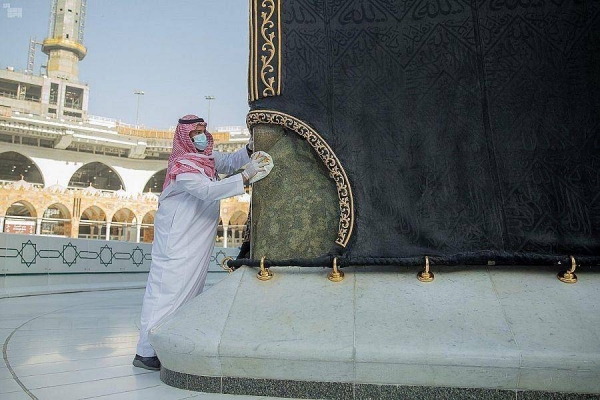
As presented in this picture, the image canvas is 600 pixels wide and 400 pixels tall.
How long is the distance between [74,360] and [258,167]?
1.00 meters

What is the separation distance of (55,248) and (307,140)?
589cm

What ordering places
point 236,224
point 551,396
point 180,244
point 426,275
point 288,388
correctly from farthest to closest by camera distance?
point 236,224 < point 180,244 < point 426,275 < point 288,388 < point 551,396

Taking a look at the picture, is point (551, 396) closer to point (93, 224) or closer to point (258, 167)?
point (258, 167)

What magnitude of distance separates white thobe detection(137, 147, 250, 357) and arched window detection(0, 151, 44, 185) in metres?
31.1

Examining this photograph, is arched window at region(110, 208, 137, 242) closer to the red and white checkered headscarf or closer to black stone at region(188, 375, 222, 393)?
the red and white checkered headscarf

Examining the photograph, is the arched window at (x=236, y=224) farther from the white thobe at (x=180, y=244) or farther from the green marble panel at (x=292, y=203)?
the green marble panel at (x=292, y=203)

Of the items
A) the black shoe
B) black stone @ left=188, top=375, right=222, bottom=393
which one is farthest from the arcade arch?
black stone @ left=188, top=375, right=222, bottom=393

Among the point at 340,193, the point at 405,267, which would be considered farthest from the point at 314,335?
the point at 340,193

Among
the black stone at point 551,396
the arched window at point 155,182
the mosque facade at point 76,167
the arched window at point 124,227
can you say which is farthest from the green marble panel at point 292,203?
the arched window at point 155,182

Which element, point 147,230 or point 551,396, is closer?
point 551,396

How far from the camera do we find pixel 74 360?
1.65 meters

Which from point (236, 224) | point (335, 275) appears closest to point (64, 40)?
point (236, 224)

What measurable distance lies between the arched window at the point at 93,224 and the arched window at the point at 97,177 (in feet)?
17.7

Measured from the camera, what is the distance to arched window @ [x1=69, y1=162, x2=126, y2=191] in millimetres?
30547
